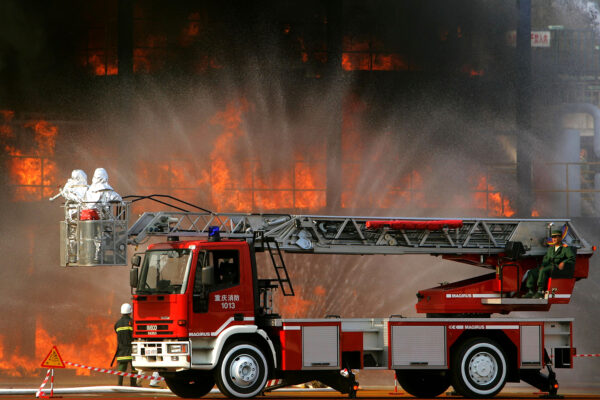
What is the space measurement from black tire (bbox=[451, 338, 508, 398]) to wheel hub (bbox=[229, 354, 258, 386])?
3807 mm

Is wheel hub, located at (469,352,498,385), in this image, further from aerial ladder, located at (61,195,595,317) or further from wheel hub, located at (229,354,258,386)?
wheel hub, located at (229,354,258,386)

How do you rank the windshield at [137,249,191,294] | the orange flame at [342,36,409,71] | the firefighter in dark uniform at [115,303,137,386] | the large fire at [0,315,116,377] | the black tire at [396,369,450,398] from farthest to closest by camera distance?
the orange flame at [342,36,409,71] → the large fire at [0,315,116,377] → the firefighter in dark uniform at [115,303,137,386] → the black tire at [396,369,450,398] → the windshield at [137,249,191,294]

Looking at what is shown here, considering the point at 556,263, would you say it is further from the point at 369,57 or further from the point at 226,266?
the point at 369,57

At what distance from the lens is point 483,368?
18.7 metres

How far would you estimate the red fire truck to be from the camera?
17.5m

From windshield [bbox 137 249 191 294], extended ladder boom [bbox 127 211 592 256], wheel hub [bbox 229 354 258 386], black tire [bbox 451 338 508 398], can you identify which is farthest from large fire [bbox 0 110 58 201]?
black tire [bbox 451 338 508 398]

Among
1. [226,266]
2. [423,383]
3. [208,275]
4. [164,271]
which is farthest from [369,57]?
[208,275]

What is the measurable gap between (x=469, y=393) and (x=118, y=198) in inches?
288

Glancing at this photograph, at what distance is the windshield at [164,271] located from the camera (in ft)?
57.6

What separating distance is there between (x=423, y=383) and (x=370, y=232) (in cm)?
319

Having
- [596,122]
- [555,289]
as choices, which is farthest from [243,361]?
[596,122]

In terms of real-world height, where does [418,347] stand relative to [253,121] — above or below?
below

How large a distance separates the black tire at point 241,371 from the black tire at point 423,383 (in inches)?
130

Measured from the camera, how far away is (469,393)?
60.8 feet
